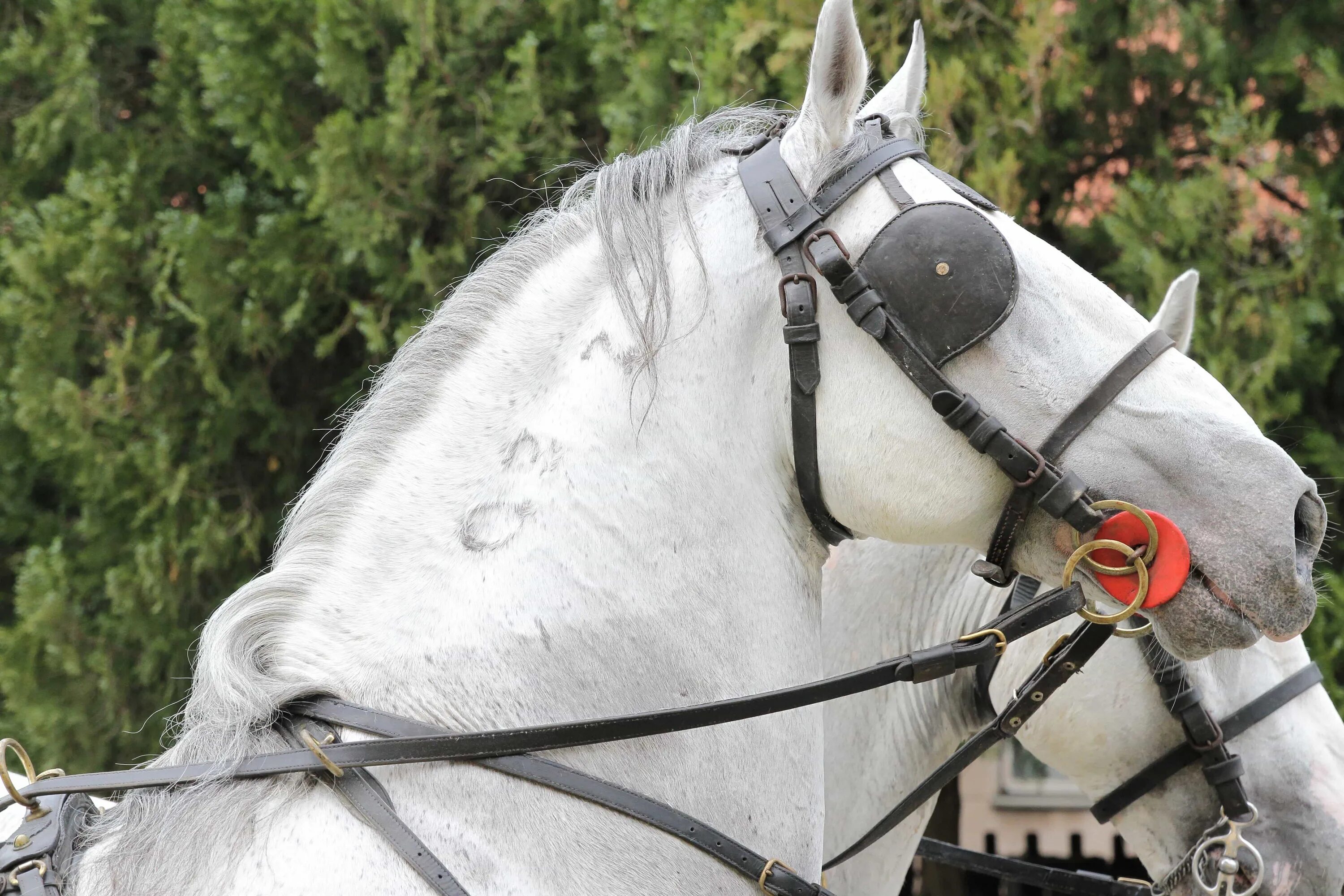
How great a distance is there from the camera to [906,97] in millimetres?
1768

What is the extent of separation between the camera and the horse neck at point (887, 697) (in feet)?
7.70

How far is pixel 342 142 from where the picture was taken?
4000 mm

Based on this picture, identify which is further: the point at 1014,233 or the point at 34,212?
the point at 34,212

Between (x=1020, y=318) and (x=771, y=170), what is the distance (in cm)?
42

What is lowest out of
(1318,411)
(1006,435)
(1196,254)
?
(1318,411)

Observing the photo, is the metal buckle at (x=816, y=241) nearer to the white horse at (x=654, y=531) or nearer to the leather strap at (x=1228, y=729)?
the white horse at (x=654, y=531)

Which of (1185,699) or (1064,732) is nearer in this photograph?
(1185,699)

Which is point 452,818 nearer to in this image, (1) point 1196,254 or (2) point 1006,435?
(2) point 1006,435

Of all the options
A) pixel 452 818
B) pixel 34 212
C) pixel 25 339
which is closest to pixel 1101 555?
pixel 452 818

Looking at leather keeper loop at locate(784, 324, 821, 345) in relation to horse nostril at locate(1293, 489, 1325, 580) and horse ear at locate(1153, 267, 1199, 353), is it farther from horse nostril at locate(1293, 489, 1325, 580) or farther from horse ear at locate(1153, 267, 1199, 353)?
horse ear at locate(1153, 267, 1199, 353)

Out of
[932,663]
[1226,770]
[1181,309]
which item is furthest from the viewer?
[1181,309]

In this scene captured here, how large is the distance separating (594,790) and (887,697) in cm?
113

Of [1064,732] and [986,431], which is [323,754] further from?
[1064,732]

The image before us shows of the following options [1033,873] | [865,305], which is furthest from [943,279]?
[1033,873]
